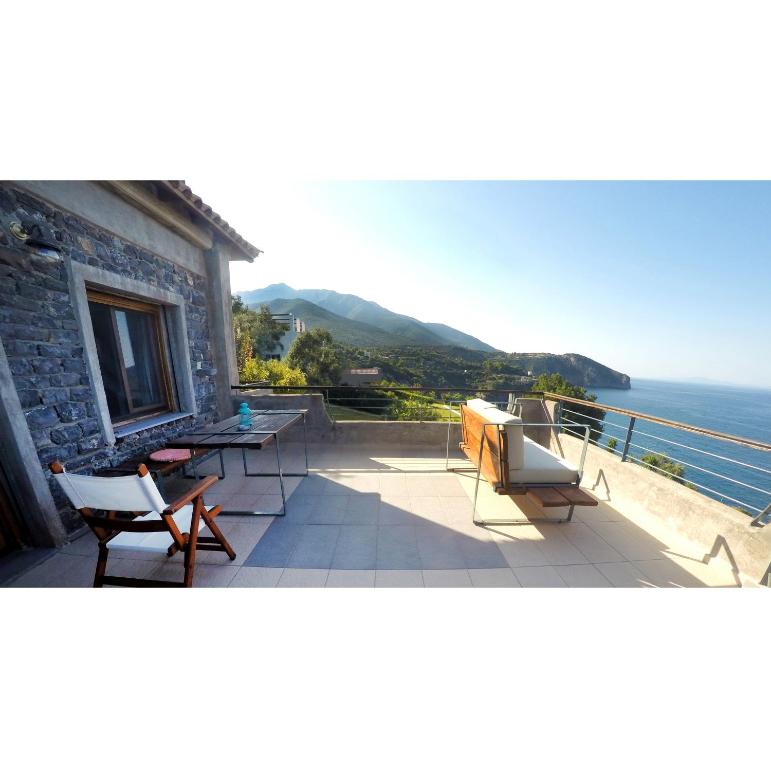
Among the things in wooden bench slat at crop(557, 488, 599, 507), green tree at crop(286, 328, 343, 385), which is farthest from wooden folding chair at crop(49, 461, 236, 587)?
green tree at crop(286, 328, 343, 385)

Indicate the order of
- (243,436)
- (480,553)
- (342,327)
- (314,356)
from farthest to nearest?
(342,327)
(314,356)
(243,436)
(480,553)

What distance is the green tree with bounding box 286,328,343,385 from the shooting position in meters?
20.7

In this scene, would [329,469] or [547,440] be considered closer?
[329,469]

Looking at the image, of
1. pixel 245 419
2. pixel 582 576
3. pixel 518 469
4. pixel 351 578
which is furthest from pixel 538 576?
pixel 245 419

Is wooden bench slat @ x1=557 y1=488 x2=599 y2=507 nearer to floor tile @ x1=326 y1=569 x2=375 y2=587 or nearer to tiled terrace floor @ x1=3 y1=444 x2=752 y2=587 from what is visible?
tiled terrace floor @ x1=3 y1=444 x2=752 y2=587

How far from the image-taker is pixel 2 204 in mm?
1800

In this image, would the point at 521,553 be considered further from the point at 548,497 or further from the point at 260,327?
the point at 260,327

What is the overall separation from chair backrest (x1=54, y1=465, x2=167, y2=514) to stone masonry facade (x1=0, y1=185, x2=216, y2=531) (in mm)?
895

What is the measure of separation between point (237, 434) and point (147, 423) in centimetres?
120

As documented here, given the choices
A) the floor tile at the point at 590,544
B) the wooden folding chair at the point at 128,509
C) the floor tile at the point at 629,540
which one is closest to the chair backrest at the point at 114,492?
the wooden folding chair at the point at 128,509

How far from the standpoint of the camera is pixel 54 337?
2.05 metres
